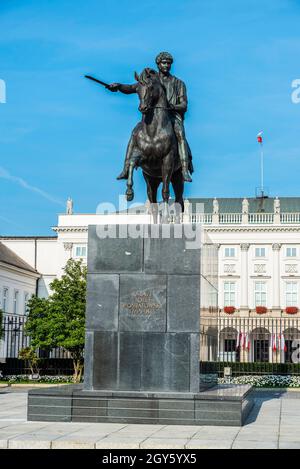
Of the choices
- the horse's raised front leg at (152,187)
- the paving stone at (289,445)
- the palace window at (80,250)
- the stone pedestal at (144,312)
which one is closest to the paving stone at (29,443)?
the stone pedestal at (144,312)

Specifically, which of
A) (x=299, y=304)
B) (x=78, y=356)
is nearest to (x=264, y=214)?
(x=299, y=304)

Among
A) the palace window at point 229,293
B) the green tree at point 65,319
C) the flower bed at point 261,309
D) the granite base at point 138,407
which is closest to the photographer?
the granite base at point 138,407

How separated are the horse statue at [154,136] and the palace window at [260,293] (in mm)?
51884

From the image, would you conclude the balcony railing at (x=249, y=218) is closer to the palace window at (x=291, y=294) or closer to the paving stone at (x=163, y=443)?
the palace window at (x=291, y=294)

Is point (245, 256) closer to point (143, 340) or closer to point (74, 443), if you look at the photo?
point (143, 340)

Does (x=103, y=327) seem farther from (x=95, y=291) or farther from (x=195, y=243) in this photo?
(x=195, y=243)

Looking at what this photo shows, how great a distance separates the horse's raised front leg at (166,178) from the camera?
12.7 meters

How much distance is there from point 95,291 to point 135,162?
2.34 m

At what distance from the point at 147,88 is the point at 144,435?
5751 mm

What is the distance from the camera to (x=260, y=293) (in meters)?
64.0

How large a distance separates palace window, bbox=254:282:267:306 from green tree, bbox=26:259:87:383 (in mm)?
31867

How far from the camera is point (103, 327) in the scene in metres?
11.9

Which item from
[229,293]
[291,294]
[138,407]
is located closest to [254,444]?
[138,407]
